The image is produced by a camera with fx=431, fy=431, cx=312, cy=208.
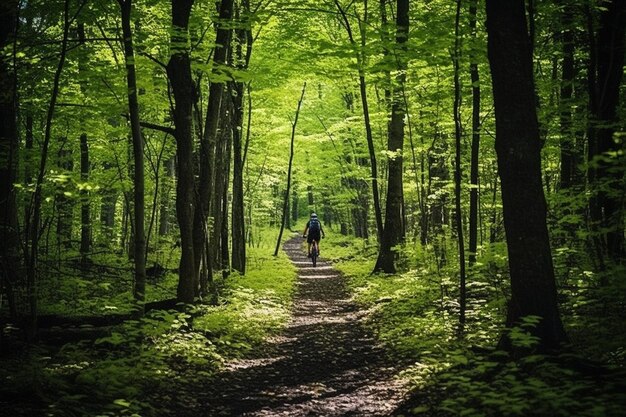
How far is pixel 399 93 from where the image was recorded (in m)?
13.7

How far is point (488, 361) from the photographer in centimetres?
542

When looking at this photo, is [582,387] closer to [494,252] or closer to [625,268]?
[625,268]

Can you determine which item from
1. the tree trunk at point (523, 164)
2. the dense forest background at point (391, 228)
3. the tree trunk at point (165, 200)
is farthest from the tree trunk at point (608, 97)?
the tree trunk at point (165, 200)

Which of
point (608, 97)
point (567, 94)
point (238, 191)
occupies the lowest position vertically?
point (238, 191)

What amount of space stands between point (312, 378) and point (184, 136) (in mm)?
4991

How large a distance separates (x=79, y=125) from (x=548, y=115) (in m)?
11.5

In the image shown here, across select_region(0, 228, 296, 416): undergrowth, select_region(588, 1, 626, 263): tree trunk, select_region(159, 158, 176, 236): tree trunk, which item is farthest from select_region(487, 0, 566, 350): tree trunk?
select_region(159, 158, 176, 236): tree trunk

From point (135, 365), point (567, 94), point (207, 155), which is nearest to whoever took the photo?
point (135, 365)

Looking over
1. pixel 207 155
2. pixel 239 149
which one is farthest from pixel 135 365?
pixel 239 149

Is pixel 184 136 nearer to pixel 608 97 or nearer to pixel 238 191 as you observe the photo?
pixel 238 191

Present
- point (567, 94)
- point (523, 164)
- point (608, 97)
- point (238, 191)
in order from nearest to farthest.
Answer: point (523, 164) → point (608, 97) → point (567, 94) → point (238, 191)

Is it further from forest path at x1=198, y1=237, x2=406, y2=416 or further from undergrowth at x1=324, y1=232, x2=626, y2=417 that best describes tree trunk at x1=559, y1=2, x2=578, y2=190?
forest path at x1=198, y1=237, x2=406, y2=416

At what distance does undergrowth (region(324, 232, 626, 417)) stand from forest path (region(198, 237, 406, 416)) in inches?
14.8

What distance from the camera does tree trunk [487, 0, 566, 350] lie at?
5.14 meters
